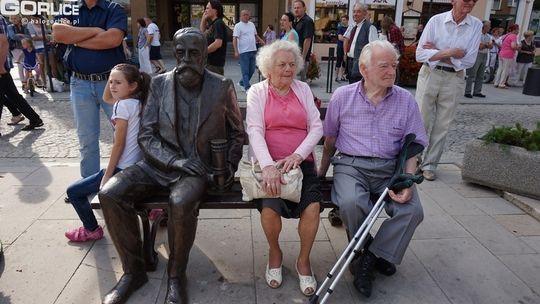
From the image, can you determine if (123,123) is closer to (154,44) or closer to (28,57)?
(28,57)

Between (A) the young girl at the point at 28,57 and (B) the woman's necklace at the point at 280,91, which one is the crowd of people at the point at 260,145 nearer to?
(B) the woman's necklace at the point at 280,91

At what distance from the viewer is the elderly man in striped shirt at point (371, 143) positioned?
106 inches

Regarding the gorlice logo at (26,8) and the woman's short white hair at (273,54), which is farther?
the gorlice logo at (26,8)

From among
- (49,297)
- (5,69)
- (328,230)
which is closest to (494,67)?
(328,230)

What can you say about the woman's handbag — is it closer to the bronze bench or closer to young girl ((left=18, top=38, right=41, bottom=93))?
the bronze bench

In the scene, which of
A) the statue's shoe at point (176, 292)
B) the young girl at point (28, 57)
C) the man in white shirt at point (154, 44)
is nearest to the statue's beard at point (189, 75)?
the statue's shoe at point (176, 292)

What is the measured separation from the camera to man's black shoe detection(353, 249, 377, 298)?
106 inches

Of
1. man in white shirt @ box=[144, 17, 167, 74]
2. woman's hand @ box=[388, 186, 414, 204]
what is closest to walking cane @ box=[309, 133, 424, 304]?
woman's hand @ box=[388, 186, 414, 204]

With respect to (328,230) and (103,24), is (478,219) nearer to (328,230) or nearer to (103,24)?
(328,230)

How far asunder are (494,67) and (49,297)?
49.3 feet

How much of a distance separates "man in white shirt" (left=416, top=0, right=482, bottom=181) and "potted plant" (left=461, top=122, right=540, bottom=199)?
417mm

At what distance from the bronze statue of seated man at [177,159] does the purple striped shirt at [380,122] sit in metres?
0.80

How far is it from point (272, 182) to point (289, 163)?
204 millimetres

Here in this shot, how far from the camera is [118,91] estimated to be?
293 centimetres
